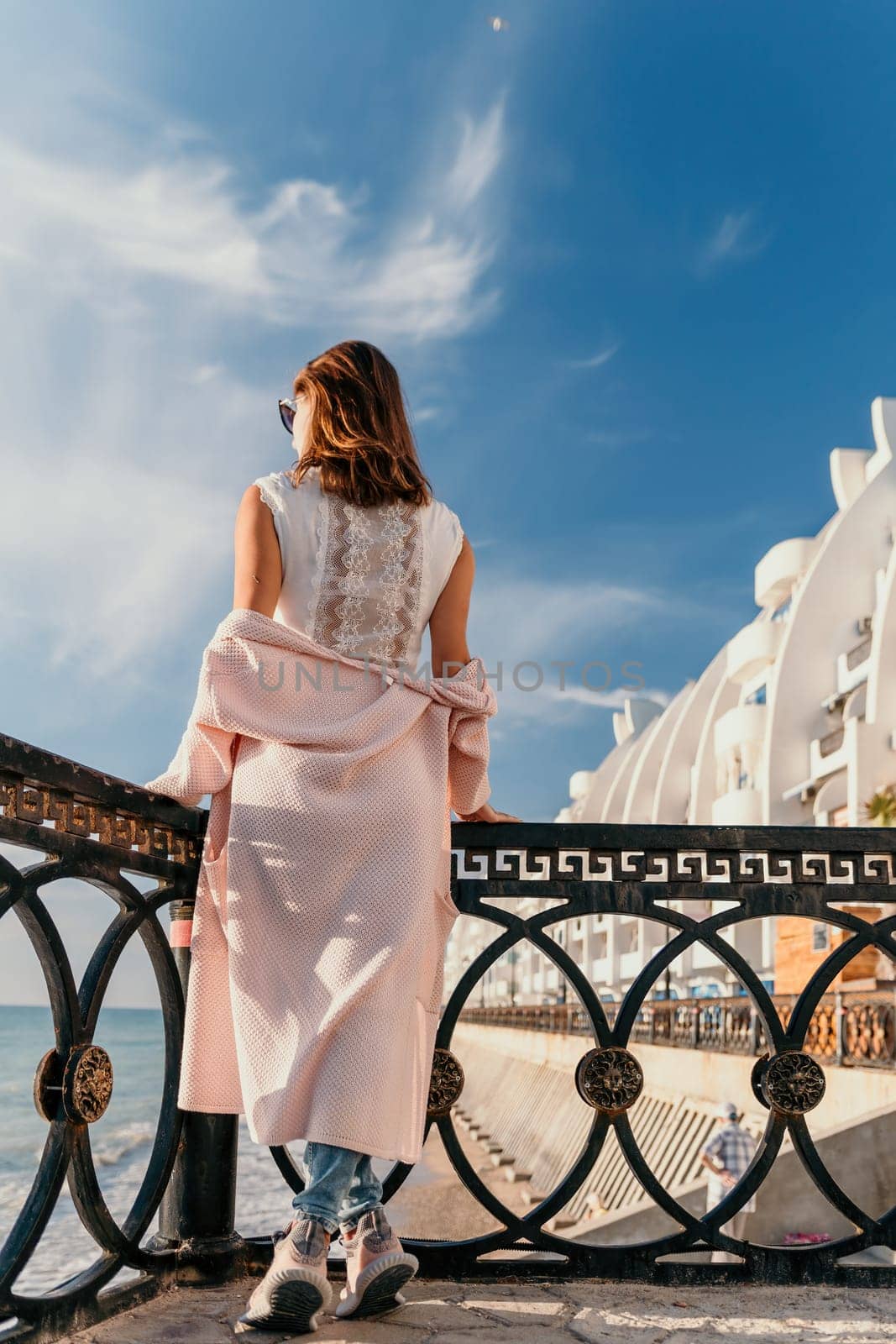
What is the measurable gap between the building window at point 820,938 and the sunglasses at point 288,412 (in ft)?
83.0

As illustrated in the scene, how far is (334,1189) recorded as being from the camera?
204cm

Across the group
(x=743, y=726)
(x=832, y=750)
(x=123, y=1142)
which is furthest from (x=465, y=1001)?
(x=123, y=1142)

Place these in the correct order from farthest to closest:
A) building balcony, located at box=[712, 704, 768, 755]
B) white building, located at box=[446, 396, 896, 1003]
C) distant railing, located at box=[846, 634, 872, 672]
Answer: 1. building balcony, located at box=[712, 704, 768, 755]
2. distant railing, located at box=[846, 634, 872, 672]
3. white building, located at box=[446, 396, 896, 1003]

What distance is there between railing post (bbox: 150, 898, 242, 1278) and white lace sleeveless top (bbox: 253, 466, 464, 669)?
2.80 feet

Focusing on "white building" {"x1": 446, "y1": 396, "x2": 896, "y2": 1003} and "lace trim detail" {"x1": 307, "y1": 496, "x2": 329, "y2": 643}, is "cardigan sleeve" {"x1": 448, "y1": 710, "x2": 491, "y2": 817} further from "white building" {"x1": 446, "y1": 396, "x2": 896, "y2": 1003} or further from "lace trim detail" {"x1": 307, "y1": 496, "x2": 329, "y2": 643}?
"white building" {"x1": 446, "y1": 396, "x2": 896, "y2": 1003}

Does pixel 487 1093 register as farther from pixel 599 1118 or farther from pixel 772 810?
pixel 599 1118

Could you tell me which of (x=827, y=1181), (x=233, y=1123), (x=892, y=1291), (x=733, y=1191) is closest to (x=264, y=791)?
(x=233, y=1123)

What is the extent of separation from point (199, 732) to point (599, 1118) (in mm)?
1310

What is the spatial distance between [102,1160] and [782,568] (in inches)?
1015

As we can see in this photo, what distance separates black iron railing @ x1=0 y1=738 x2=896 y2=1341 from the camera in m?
2.01

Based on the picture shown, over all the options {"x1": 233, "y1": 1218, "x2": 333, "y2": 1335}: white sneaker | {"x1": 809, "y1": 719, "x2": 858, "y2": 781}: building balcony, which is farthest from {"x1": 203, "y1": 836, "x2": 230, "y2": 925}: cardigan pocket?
{"x1": 809, "y1": 719, "x2": 858, "y2": 781}: building balcony

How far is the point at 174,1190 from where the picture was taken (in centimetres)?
242

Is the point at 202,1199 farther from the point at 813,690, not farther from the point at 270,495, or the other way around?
the point at 813,690

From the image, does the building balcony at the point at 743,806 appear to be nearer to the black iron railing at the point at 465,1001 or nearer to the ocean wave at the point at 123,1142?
the ocean wave at the point at 123,1142
